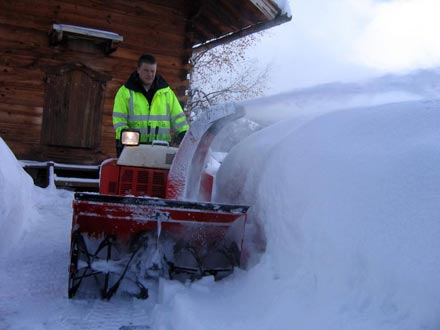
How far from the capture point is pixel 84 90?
9320mm

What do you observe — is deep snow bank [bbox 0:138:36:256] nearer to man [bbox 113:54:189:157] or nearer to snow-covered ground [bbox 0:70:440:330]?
snow-covered ground [bbox 0:70:440:330]

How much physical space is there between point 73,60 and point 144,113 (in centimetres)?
541

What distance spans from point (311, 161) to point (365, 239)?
0.98 metres

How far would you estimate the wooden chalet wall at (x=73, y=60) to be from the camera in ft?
28.8

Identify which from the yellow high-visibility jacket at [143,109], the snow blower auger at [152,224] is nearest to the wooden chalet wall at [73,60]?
the yellow high-visibility jacket at [143,109]

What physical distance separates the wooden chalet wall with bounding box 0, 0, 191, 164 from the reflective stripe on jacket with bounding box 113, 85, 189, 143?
5182mm

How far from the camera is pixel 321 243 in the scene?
8.71 ft

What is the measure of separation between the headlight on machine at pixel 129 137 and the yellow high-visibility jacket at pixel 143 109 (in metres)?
0.68

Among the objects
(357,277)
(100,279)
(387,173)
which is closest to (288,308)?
(357,277)

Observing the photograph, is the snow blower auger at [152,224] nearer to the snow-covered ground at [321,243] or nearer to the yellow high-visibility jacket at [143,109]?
the snow-covered ground at [321,243]

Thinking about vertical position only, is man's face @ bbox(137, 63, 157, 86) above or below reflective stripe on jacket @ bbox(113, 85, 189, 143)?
above

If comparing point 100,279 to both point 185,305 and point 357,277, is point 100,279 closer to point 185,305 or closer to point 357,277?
point 185,305

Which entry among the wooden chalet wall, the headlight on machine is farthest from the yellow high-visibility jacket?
the wooden chalet wall

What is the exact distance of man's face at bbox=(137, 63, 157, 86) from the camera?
4.41 meters
